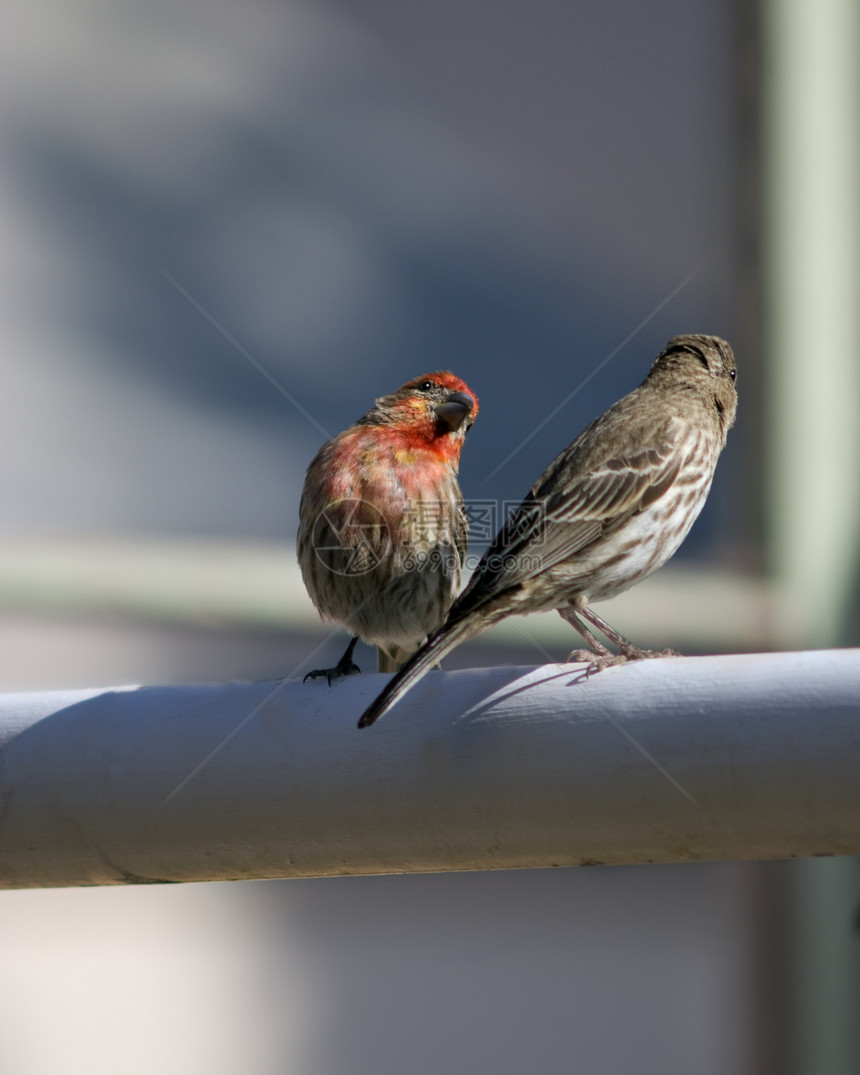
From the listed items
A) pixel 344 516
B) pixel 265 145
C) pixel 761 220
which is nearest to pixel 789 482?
pixel 761 220

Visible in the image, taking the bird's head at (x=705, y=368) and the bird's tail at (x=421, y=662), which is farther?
the bird's head at (x=705, y=368)

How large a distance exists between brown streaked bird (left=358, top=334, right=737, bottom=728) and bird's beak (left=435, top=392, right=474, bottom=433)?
1.89 ft

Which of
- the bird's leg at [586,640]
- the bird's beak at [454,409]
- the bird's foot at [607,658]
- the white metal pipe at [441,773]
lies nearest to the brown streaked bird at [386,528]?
the bird's beak at [454,409]

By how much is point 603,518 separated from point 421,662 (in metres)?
0.98

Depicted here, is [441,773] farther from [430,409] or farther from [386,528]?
[430,409]

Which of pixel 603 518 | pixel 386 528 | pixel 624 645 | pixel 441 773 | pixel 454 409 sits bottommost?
pixel 441 773

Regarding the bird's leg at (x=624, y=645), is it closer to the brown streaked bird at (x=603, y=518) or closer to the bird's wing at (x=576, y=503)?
the brown streaked bird at (x=603, y=518)

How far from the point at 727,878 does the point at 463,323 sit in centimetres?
291

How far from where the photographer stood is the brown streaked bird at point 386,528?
12.6 ft

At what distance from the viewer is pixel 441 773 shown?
6.50 ft

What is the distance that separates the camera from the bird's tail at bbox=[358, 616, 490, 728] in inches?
82.2

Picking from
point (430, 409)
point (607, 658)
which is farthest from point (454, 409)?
point (607, 658)

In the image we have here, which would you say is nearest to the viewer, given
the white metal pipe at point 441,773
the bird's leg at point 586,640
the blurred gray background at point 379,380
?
the white metal pipe at point 441,773

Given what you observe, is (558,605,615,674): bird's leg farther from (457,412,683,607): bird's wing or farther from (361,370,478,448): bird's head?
(361,370,478,448): bird's head
